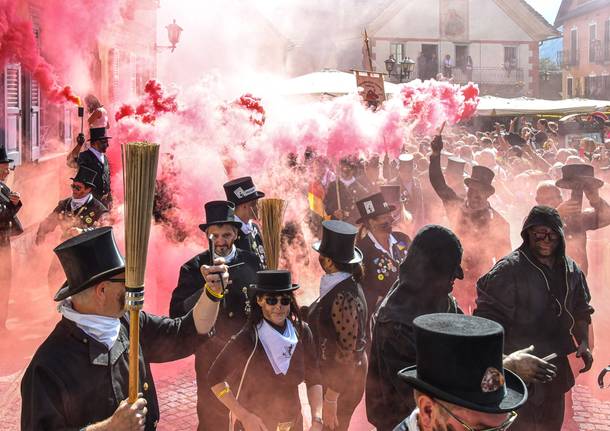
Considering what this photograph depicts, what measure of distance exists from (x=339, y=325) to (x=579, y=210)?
377 centimetres

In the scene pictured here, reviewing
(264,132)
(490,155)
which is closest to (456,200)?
(490,155)

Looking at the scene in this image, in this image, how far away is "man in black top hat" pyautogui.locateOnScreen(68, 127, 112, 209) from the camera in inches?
357

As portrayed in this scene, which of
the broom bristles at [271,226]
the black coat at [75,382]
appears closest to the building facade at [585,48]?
the broom bristles at [271,226]

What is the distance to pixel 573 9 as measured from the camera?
43969 millimetres

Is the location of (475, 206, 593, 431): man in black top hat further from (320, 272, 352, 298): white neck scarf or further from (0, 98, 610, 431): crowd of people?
(320, 272, 352, 298): white neck scarf

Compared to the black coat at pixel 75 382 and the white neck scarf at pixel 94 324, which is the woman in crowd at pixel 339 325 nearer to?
the black coat at pixel 75 382

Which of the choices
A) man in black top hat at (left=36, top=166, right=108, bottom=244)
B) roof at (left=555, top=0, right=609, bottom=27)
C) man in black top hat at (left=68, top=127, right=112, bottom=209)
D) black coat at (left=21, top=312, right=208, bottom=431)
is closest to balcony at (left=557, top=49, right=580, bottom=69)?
roof at (left=555, top=0, right=609, bottom=27)

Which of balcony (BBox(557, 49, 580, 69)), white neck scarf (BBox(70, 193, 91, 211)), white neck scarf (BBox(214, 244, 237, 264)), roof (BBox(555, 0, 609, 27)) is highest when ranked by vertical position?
roof (BBox(555, 0, 609, 27))

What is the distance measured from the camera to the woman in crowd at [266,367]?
4320 millimetres

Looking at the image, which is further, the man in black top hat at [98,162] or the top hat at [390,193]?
the man in black top hat at [98,162]

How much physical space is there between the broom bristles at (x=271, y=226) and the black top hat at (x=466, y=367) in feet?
8.67

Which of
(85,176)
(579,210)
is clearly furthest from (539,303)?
(85,176)

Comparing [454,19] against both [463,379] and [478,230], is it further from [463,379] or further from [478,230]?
[463,379]

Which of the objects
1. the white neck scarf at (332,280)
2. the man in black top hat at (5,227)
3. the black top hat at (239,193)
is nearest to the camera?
the white neck scarf at (332,280)
